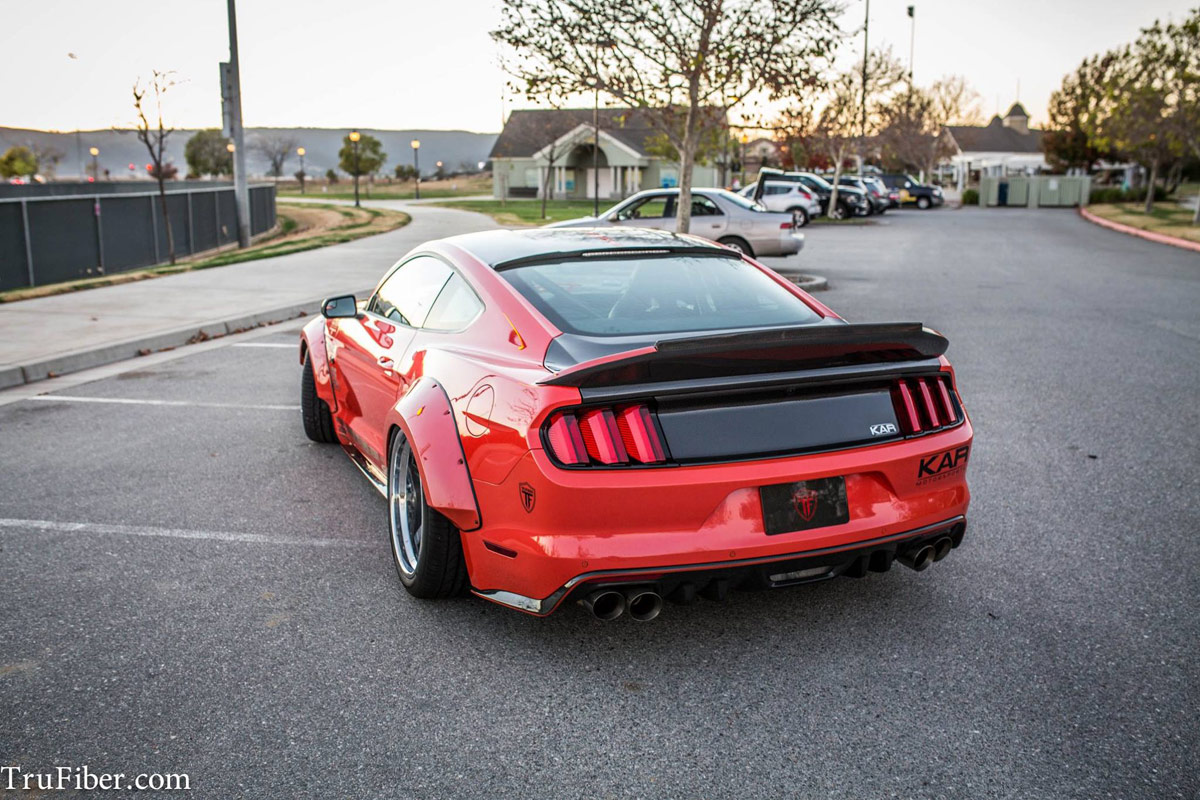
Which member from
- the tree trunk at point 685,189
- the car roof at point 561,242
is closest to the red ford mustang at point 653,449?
the car roof at point 561,242

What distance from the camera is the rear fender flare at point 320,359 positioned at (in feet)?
19.5

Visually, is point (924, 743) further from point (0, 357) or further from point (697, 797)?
point (0, 357)

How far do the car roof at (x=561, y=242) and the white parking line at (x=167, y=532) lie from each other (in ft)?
4.84

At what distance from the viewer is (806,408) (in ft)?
11.6

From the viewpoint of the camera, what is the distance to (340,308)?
5.44 m

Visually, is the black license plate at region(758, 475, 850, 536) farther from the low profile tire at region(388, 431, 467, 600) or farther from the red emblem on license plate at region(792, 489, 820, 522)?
the low profile tire at region(388, 431, 467, 600)

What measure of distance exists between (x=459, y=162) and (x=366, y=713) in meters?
138

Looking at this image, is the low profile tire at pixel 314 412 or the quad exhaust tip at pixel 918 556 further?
the low profile tire at pixel 314 412

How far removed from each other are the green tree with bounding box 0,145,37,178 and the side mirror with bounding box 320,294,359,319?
101 metres

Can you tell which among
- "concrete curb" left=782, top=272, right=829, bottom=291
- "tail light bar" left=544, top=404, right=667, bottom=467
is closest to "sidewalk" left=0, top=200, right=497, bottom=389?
"concrete curb" left=782, top=272, right=829, bottom=291

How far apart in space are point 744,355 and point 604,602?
0.93 m

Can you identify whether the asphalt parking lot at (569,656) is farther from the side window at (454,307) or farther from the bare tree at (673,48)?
the bare tree at (673,48)

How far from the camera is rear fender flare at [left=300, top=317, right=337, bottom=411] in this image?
5930 millimetres

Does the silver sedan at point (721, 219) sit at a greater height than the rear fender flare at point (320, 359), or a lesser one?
greater
